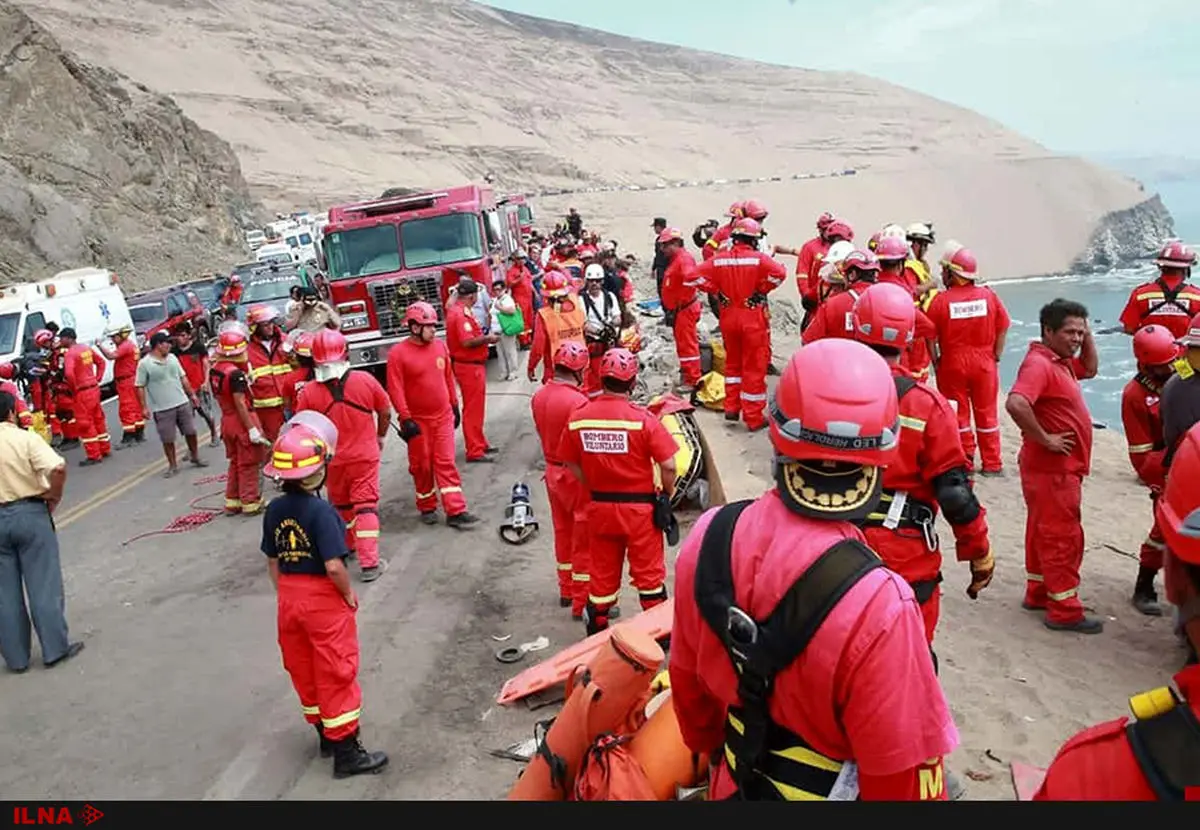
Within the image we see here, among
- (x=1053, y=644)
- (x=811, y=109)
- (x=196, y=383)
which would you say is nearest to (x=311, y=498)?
(x=1053, y=644)

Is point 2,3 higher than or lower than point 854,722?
higher

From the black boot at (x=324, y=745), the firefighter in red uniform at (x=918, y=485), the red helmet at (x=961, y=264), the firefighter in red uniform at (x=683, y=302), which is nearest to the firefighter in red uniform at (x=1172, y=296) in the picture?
the red helmet at (x=961, y=264)

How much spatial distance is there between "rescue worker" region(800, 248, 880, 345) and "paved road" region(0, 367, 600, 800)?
283cm

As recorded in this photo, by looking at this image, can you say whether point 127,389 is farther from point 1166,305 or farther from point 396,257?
point 1166,305

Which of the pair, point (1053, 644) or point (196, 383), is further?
point (196, 383)

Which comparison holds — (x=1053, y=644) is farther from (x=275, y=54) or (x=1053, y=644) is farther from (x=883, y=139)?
(x=883, y=139)

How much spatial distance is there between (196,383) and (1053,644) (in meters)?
11.7

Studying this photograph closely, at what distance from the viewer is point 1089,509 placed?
332 inches

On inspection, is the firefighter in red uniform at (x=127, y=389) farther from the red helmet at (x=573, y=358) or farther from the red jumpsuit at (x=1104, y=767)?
the red jumpsuit at (x=1104, y=767)

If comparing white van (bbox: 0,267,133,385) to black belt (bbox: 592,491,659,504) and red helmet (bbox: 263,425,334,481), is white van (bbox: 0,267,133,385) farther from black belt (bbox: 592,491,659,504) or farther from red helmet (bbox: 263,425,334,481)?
black belt (bbox: 592,491,659,504)

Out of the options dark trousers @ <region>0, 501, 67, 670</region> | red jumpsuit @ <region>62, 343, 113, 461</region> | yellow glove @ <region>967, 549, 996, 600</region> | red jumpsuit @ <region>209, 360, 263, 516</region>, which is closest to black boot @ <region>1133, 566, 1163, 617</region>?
yellow glove @ <region>967, 549, 996, 600</region>

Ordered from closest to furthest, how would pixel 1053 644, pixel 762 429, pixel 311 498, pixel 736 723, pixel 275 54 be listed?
1. pixel 736 723
2. pixel 311 498
3. pixel 1053 644
4. pixel 762 429
5. pixel 275 54

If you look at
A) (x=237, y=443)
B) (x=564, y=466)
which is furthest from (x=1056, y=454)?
(x=237, y=443)

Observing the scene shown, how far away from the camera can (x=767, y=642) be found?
2104 mm
